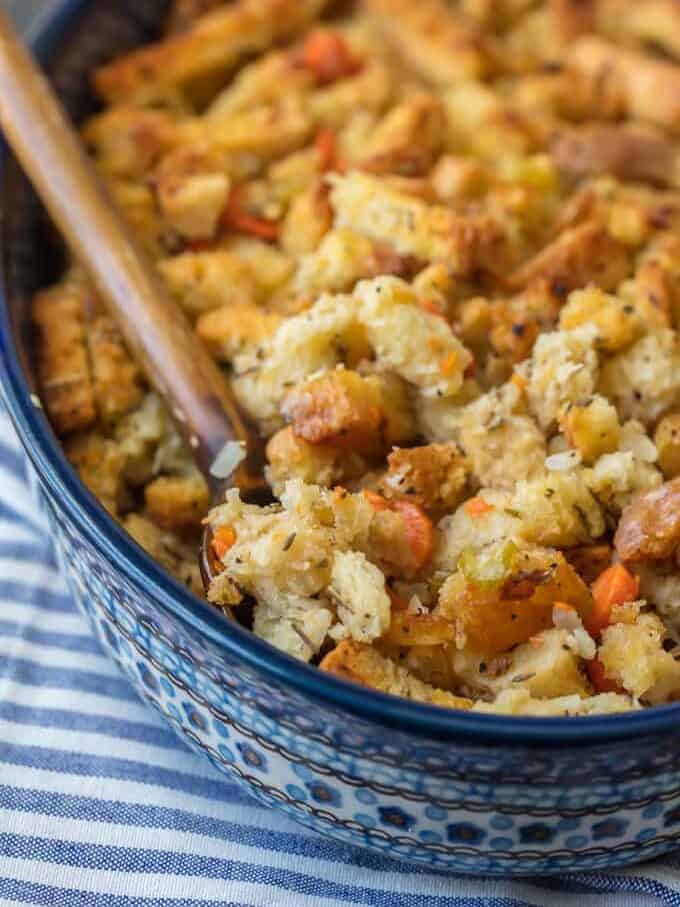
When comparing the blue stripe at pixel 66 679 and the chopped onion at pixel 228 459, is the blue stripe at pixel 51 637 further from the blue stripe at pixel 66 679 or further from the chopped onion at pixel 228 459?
the chopped onion at pixel 228 459

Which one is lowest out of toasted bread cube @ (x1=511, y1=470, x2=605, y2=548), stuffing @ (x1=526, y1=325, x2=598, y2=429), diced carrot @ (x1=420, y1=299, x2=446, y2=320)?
toasted bread cube @ (x1=511, y1=470, x2=605, y2=548)

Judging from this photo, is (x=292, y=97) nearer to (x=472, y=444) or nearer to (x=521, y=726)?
(x=472, y=444)

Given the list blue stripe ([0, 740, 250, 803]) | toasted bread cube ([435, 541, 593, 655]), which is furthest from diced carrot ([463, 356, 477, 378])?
blue stripe ([0, 740, 250, 803])

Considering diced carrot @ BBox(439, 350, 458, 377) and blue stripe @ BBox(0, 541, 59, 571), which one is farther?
blue stripe @ BBox(0, 541, 59, 571)

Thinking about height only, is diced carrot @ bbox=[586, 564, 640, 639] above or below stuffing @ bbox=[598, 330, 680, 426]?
below

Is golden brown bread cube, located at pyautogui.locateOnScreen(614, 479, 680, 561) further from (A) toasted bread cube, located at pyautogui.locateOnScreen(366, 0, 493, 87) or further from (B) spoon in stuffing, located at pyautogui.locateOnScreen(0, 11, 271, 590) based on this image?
(A) toasted bread cube, located at pyautogui.locateOnScreen(366, 0, 493, 87)

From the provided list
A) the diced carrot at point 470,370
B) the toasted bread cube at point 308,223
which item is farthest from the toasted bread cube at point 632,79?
the diced carrot at point 470,370

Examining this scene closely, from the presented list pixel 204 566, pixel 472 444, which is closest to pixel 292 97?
pixel 472 444
